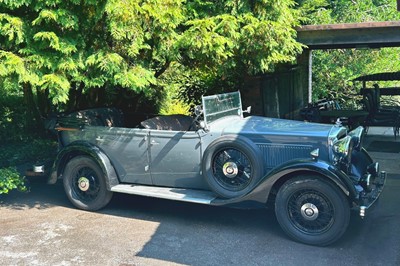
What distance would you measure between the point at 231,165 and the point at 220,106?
0.96 m

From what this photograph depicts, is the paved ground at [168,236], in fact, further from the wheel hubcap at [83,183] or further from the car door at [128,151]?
the car door at [128,151]

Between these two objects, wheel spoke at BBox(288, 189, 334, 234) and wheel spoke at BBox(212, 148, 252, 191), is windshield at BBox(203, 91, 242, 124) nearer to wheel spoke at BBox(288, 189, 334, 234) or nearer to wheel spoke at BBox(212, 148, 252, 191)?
wheel spoke at BBox(212, 148, 252, 191)

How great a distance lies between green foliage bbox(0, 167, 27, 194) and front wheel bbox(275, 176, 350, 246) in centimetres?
354

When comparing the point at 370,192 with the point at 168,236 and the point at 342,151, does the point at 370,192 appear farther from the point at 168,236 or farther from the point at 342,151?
the point at 168,236

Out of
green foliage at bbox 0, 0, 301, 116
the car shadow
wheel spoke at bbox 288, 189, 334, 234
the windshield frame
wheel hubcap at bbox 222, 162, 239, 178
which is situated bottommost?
the car shadow

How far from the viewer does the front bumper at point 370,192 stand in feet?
13.7

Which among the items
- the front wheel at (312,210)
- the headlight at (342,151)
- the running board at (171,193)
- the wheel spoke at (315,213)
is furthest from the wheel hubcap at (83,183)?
→ the headlight at (342,151)

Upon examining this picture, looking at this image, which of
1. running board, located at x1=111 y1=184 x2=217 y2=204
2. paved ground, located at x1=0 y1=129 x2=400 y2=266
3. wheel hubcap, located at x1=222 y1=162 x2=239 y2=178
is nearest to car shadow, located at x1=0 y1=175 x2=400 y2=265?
paved ground, located at x1=0 y1=129 x2=400 y2=266

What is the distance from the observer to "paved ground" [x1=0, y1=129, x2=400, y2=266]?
4.09 meters

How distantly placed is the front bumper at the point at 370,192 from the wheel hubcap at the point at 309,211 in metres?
0.46

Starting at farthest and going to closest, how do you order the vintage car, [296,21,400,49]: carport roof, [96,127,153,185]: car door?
[296,21,400,49]: carport roof
[96,127,153,185]: car door
the vintage car

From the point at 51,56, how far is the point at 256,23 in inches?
112

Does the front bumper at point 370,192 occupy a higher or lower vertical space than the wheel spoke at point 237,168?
lower

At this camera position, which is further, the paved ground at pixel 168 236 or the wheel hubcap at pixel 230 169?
the wheel hubcap at pixel 230 169
